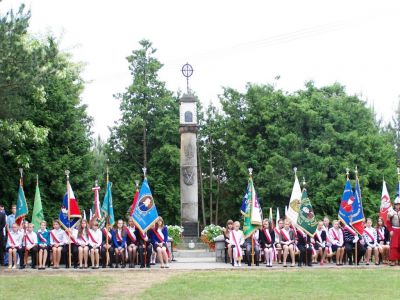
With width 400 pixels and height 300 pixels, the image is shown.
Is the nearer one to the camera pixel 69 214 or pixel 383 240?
pixel 69 214

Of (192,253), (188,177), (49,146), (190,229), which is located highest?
(49,146)

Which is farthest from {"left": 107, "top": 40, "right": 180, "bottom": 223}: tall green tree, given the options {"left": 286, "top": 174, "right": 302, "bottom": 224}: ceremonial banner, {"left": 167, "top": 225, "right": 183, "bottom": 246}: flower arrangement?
{"left": 286, "top": 174, "right": 302, "bottom": 224}: ceremonial banner

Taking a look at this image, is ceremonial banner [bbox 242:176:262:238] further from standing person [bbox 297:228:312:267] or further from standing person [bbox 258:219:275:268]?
standing person [bbox 297:228:312:267]

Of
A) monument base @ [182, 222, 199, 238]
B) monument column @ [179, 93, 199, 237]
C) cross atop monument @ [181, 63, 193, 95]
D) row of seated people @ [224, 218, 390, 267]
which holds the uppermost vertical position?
cross atop monument @ [181, 63, 193, 95]

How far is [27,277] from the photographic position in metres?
16.0

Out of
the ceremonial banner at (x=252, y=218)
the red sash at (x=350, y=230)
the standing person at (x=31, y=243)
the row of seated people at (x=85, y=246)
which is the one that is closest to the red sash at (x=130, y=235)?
the row of seated people at (x=85, y=246)

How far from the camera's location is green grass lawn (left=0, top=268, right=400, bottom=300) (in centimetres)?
1256

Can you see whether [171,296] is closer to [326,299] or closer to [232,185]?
[326,299]

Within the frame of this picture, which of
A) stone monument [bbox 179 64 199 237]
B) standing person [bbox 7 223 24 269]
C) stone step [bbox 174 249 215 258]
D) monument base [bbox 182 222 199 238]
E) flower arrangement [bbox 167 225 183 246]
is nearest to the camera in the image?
standing person [bbox 7 223 24 269]

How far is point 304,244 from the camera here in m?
20.0

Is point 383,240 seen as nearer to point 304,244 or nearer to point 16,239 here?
point 304,244

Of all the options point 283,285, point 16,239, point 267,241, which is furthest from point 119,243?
point 283,285

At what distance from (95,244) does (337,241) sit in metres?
7.12

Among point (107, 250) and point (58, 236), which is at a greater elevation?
point (58, 236)
